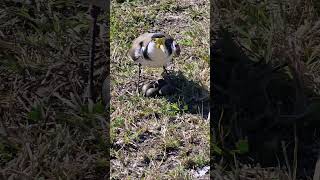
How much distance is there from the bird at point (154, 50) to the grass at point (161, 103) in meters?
0.04

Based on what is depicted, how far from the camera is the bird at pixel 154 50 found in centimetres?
297

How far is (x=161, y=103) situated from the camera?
2.84m

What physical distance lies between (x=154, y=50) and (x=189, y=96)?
0.29 meters

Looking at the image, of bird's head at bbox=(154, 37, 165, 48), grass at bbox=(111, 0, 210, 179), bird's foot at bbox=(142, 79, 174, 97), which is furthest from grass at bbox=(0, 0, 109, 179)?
bird's head at bbox=(154, 37, 165, 48)

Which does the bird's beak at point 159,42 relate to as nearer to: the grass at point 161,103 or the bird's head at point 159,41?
the bird's head at point 159,41

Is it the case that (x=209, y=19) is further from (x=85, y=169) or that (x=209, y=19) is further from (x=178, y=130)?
(x=85, y=169)

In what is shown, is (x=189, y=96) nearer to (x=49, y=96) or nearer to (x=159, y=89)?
(x=159, y=89)

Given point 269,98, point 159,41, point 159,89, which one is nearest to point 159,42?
point 159,41

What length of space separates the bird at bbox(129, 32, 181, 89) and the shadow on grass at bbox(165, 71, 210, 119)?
0.10m

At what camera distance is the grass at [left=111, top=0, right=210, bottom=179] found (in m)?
2.62

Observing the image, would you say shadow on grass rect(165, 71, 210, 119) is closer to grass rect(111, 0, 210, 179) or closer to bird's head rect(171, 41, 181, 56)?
grass rect(111, 0, 210, 179)

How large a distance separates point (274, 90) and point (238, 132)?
0.28m

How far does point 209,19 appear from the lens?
3.28 m

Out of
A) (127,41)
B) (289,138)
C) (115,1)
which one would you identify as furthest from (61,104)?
(289,138)
